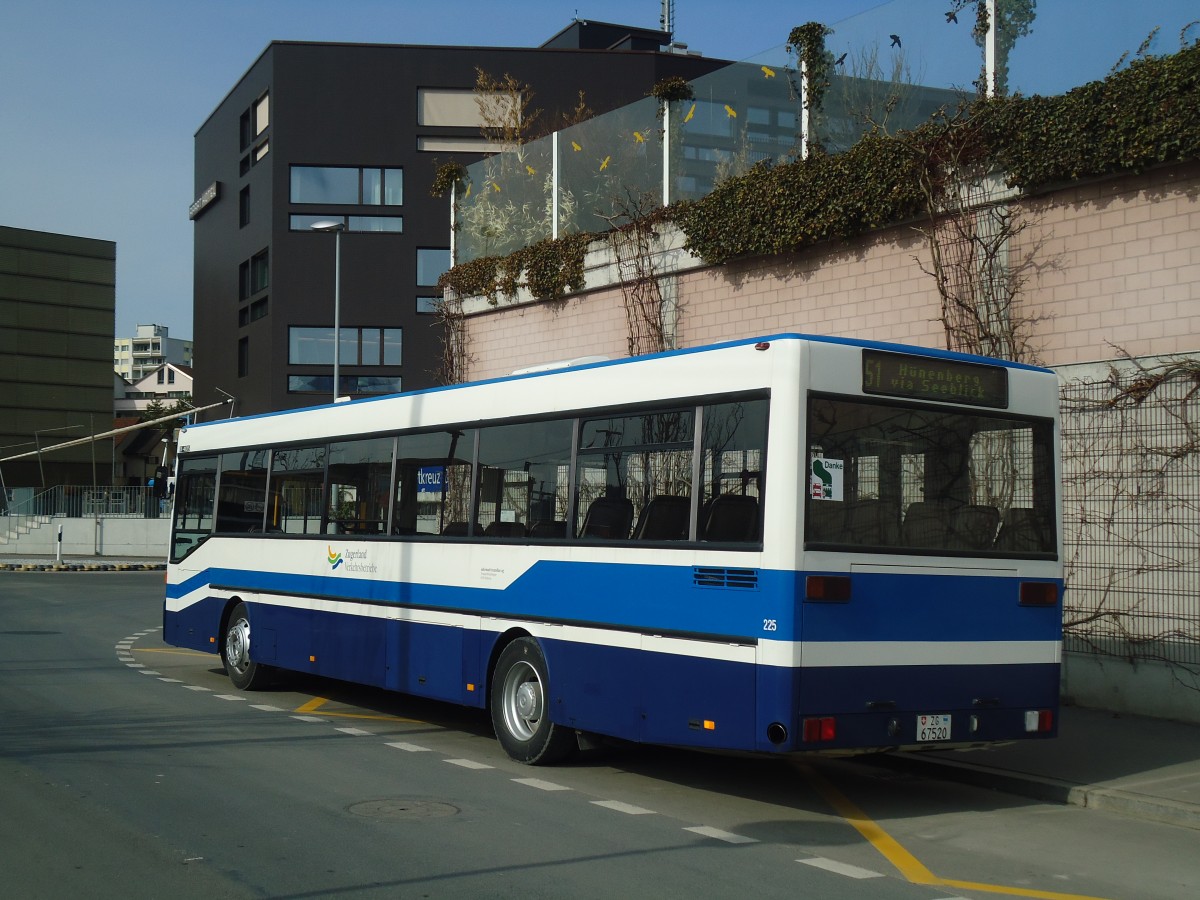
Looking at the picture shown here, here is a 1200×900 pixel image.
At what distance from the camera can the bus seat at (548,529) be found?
10517 millimetres

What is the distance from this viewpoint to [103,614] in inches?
1020

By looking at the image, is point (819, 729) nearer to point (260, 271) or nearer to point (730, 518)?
point (730, 518)

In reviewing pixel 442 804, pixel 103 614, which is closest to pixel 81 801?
pixel 442 804

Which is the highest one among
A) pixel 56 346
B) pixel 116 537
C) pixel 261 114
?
pixel 261 114

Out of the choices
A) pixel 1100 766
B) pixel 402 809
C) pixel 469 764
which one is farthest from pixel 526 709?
pixel 1100 766

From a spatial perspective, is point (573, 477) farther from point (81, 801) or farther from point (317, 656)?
point (317, 656)

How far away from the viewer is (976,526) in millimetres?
9367

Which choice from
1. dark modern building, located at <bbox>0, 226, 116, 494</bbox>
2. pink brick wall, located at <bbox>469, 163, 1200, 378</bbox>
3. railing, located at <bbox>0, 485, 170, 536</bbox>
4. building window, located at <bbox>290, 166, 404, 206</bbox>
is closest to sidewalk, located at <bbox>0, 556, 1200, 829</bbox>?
pink brick wall, located at <bbox>469, 163, 1200, 378</bbox>

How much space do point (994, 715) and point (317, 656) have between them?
7.37m

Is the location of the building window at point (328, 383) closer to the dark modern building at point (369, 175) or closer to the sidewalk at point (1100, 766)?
the dark modern building at point (369, 175)

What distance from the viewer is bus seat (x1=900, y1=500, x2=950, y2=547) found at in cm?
898

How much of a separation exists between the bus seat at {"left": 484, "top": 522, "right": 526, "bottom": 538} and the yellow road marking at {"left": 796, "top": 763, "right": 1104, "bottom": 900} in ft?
9.79

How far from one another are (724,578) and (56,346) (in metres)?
98.3

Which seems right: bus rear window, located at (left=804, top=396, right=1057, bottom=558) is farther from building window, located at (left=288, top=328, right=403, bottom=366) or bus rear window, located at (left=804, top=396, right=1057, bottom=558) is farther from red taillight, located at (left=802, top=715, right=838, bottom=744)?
building window, located at (left=288, top=328, right=403, bottom=366)
